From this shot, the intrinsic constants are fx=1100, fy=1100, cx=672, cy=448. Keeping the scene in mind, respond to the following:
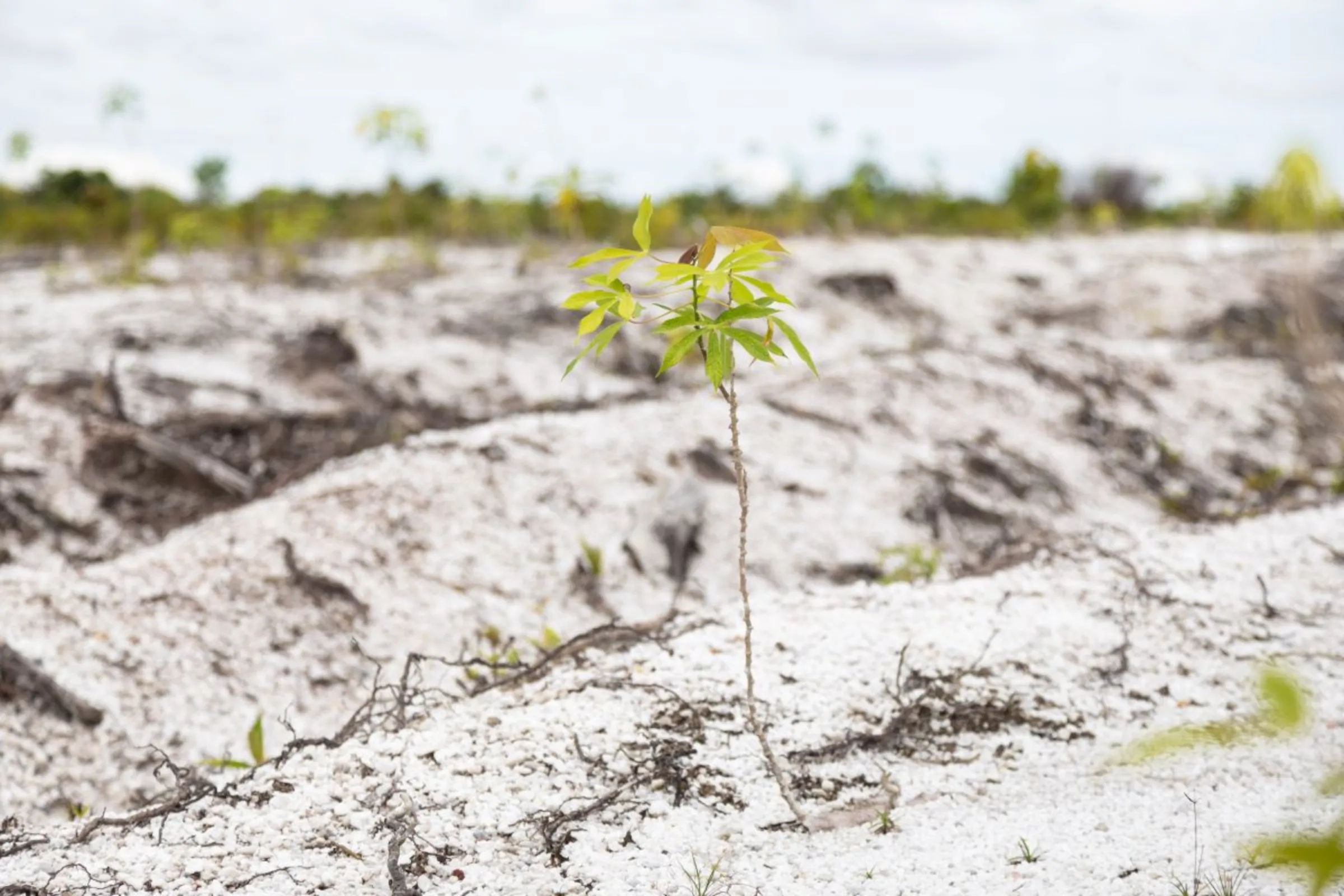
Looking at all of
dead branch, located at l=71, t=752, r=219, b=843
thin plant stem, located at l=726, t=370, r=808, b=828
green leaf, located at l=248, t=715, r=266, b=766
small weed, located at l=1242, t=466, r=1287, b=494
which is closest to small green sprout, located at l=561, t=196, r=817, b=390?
thin plant stem, located at l=726, t=370, r=808, b=828

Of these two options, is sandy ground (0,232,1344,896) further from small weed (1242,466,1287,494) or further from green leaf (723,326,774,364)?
green leaf (723,326,774,364)

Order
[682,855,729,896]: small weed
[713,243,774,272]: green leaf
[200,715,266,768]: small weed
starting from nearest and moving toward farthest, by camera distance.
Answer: [713,243,774,272]: green leaf < [682,855,729,896]: small weed < [200,715,266,768]: small weed

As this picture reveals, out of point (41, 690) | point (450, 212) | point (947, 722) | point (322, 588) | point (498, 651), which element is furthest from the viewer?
point (450, 212)

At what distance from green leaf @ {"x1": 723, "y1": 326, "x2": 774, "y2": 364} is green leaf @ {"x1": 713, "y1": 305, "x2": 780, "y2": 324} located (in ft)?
0.08

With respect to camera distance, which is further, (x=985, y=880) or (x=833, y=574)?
(x=833, y=574)

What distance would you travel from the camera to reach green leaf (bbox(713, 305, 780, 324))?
243cm

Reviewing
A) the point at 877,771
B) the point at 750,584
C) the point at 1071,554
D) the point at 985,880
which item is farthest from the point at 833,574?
the point at 985,880

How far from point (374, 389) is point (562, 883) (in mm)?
4165

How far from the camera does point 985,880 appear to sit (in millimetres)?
2523

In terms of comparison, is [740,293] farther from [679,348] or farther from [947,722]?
[947,722]

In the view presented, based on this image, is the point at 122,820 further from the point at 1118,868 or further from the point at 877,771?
the point at 1118,868

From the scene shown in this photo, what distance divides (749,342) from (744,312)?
65mm

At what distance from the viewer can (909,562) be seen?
15.7ft

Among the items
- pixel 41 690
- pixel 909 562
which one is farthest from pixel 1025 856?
pixel 41 690
